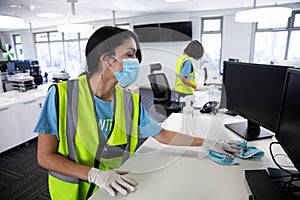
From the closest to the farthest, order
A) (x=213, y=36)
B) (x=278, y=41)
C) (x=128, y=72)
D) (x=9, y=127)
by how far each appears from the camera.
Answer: (x=128, y=72) → (x=9, y=127) → (x=278, y=41) → (x=213, y=36)

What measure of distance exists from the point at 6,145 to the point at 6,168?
0.39 m

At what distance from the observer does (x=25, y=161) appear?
2574 mm

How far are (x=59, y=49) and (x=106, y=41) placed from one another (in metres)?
8.83

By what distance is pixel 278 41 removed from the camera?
5.06 meters

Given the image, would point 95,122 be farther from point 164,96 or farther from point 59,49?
point 59,49

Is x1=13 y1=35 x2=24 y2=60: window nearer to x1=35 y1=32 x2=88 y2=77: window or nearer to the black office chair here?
x1=35 y1=32 x2=88 y2=77: window

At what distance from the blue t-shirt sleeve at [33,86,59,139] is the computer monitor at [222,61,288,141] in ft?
3.48

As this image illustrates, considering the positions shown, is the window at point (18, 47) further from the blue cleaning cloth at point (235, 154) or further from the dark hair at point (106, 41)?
the blue cleaning cloth at point (235, 154)

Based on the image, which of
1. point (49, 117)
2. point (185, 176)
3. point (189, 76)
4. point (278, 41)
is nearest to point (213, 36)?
point (278, 41)

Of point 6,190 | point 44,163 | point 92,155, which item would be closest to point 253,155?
point 92,155

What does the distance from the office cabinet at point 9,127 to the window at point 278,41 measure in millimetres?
5292


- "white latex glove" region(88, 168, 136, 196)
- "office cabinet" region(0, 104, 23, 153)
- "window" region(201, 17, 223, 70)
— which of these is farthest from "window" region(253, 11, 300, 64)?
"office cabinet" region(0, 104, 23, 153)

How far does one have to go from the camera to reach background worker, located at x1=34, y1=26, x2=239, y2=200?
2.82ft

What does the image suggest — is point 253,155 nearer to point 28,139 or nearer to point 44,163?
point 44,163
